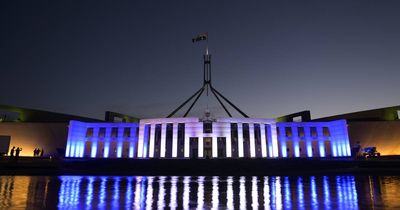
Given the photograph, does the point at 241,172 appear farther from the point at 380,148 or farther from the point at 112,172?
the point at 380,148

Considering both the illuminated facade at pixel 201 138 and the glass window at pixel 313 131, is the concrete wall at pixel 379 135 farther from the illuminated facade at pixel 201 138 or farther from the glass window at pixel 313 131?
the glass window at pixel 313 131

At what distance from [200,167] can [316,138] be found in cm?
2624

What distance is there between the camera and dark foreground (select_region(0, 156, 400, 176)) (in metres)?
19.6

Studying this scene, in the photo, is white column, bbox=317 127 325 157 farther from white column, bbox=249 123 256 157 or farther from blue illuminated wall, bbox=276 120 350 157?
white column, bbox=249 123 256 157

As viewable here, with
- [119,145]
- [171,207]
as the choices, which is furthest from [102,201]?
[119,145]

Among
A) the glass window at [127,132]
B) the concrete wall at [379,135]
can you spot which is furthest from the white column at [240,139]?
the concrete wall at [379,135]

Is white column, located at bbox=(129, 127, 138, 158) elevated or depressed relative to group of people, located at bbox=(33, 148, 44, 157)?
elevated

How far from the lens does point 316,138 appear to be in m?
40.2

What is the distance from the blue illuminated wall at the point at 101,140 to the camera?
3909cm

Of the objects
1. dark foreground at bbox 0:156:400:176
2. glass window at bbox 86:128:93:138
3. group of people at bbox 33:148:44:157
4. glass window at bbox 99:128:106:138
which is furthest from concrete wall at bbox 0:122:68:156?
dark foreground at bbox 0:156:400:176

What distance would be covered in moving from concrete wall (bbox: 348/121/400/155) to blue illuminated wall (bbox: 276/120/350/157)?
18.1 ft

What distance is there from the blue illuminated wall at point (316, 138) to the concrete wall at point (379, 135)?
5.53m

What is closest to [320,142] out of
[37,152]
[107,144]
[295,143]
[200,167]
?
[295,143]

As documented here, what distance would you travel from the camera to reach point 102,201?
8.09m
